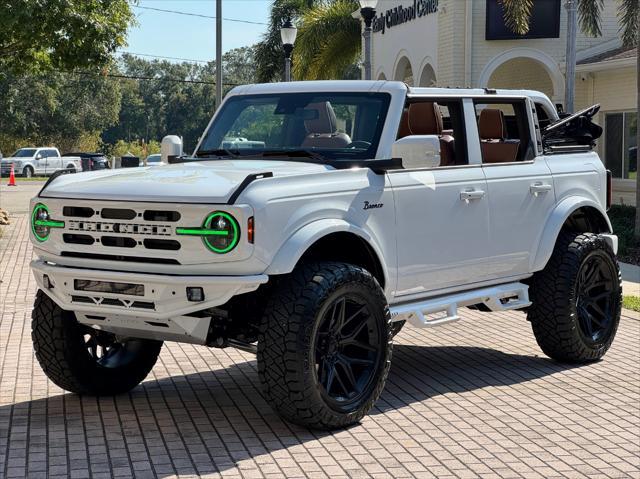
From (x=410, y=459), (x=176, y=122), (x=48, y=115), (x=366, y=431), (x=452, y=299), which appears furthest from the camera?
(x=176, y=122)

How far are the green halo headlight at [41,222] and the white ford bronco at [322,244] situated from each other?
0.01 meters

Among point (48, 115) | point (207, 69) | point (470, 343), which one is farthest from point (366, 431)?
point (207, 69)

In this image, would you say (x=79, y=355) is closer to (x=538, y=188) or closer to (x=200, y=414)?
(x=200, y=414)

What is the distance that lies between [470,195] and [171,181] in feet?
7.58

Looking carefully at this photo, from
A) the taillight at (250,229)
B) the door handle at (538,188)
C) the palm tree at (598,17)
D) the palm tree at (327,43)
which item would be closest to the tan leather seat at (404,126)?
the door handle at (538,188)

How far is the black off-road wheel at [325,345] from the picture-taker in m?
6.58

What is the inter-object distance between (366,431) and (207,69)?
148909mm

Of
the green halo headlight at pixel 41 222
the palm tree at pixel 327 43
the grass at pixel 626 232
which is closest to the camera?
the green halo headlight at pixel 41 222

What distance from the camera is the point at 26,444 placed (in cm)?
659

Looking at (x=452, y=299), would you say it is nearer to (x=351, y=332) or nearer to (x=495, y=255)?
(x=495, y=255)

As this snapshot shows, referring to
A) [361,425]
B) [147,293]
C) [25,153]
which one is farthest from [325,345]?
[25,153]

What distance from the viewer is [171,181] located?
22.4 ft

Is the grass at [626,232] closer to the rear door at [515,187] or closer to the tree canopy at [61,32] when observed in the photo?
the tree canopy at [61,32]

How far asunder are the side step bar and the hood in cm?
117
